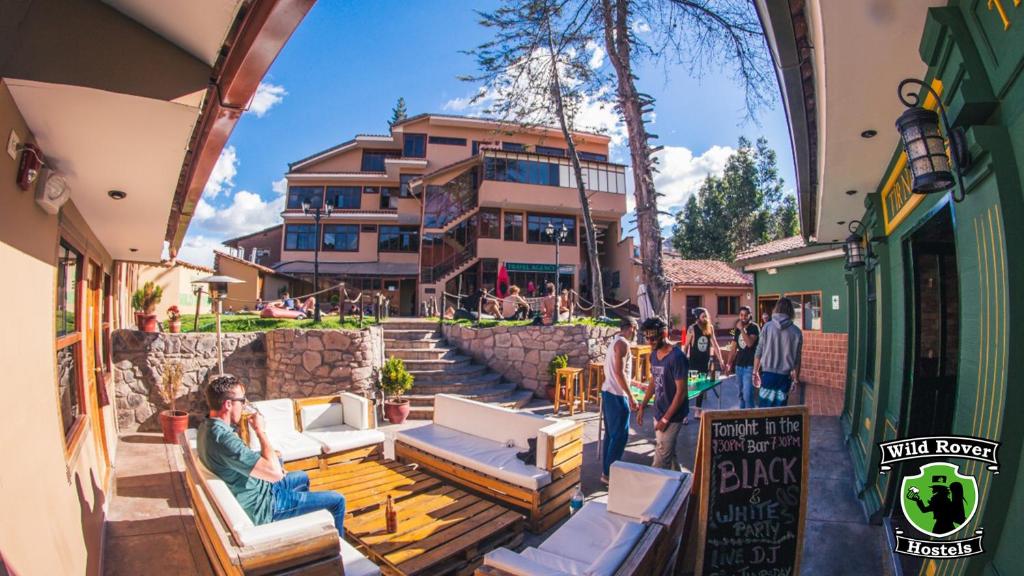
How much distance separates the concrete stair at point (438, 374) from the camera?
991cm

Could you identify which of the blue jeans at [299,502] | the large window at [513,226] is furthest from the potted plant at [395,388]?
the large window at [513,226]

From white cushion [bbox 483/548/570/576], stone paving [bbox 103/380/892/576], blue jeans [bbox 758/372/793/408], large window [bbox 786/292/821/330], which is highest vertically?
large window [bbox 786/292/821/330]

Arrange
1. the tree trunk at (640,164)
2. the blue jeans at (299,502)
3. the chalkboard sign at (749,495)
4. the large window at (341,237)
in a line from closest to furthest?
1. the chalkboard sign at (749,495)
2. the blue jeans at (299,502)
3. the tree trunk at (640,164)
4. the large window at (341,237)

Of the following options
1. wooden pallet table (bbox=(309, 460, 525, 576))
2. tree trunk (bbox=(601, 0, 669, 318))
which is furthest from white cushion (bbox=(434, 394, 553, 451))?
tree trunk (bbox=(601, 0, 669, 318))

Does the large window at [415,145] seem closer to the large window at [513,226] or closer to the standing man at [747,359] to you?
the large window at [513,226]

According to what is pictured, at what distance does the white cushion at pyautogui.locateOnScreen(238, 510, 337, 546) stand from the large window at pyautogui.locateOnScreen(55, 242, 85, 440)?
7.01 ft

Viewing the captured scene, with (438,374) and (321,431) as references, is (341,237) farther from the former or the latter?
(321,431)

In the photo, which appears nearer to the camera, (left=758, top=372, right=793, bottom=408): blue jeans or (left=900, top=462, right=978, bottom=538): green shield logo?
(left=900, top=462, right=978, bottom=538): green shield logo

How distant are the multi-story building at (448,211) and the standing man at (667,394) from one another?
55.5 ft

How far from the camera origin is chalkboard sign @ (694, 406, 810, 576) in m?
2.74

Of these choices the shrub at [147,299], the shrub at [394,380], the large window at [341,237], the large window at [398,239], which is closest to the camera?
the shrub at [147,299]

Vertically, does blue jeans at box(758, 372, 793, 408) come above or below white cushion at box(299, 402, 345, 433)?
above

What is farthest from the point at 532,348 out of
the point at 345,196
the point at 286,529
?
the point at 345,196

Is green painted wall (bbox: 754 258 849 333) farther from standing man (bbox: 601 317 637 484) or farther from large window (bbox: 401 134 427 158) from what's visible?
large window (bbox: 401 134 427 158)
